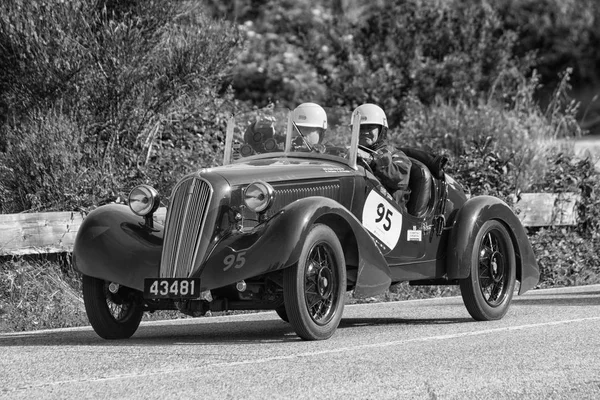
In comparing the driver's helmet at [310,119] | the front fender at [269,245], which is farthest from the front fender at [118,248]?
the driver's helmet at [310,119]

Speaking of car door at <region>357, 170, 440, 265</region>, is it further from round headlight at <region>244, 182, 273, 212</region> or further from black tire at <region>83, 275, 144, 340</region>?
black tire at <region>83, 275, 144, 340</region>

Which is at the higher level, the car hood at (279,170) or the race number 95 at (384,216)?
the car hood at (279,170)

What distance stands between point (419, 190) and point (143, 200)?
242 centimetres

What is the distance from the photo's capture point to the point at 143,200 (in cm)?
892

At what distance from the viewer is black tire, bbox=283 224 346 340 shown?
8.05 meters

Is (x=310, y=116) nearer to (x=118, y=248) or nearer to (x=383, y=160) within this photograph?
(x=383, y=160)

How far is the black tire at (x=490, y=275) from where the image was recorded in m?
9.91

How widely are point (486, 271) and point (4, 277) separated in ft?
14.2

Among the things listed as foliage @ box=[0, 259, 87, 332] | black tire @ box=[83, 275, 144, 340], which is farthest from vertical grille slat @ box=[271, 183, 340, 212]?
foliage @ box=[0, 259, 87, 332]

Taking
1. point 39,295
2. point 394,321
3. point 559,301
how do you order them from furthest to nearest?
point 559,301 < point 39,295 < point 394,321

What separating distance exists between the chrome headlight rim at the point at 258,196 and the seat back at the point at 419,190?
2041 millimetres

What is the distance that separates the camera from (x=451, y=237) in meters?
10.0

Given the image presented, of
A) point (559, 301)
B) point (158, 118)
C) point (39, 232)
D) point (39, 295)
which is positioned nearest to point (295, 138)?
point (39, 232)

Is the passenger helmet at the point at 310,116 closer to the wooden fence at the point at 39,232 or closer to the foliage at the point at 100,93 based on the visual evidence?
the wooden fence at the point at 39,232
